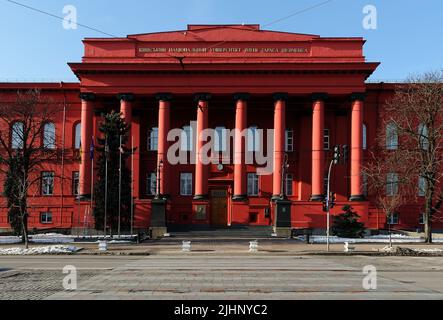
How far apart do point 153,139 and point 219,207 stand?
980 cm

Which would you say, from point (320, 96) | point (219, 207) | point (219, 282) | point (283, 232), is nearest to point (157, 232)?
point (219, 207)

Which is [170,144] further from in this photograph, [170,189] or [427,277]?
[427,277]

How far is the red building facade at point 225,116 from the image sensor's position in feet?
151

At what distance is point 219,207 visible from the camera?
48.9 meters

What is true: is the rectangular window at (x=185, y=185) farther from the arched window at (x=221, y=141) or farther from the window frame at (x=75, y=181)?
the window frame at (x=75, y=181)

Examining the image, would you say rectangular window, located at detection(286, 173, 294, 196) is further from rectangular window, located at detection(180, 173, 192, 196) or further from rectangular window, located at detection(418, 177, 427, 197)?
rectangular window, located at detection(418, 177, 427, 197)


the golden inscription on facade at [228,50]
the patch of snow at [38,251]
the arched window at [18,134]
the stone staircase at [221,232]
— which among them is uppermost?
the golden inscription on facade at [228,50]

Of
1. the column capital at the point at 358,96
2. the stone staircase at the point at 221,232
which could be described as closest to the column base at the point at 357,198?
the stone staircase at the point at 221,232

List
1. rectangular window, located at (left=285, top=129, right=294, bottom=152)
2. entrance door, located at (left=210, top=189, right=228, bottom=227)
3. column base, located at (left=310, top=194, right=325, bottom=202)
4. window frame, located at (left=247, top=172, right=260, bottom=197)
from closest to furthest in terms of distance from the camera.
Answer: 1. column base, located at (left=310, top=194, right=325, bottom=202)
2. entrance door, located at (left=210, top=189, right=228, bottom=227)
3. window frame, located at (left=247, top=172, right=260, bottom=197)
4. rectangular window, located at (left=285, top=129, right=294, bottom=152)

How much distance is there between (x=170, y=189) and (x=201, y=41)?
14.7m

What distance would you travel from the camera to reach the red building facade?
1813 inches

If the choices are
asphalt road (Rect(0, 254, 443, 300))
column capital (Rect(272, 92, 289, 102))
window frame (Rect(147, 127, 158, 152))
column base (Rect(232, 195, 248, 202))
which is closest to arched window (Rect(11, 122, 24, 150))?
window frame (Rect(147, 127, 158, 152))

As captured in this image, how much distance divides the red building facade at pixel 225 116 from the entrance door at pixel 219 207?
0.10 m

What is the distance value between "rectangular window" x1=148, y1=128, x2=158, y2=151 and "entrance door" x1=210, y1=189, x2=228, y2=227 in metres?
7.69
